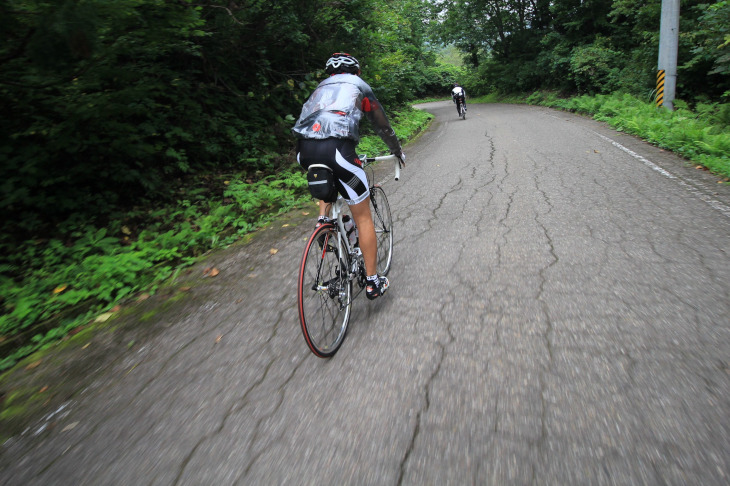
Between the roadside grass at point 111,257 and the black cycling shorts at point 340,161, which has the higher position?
the black cycling shorts at point 340,161

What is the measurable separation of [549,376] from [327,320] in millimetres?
1475

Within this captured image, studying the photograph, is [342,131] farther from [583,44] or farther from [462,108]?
[583,44]

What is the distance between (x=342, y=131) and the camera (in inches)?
99.6

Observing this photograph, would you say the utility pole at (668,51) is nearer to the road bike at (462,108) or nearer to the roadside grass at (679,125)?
the roadside grass at (679,125)

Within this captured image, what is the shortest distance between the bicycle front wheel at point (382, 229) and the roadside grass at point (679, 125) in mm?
5098

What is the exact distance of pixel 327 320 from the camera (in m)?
2.72

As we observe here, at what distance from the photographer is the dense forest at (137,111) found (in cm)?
344

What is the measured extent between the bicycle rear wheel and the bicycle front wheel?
0.86 meters

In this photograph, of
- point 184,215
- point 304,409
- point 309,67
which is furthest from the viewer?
point 309,67

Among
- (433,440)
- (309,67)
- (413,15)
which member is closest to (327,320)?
(433,440)

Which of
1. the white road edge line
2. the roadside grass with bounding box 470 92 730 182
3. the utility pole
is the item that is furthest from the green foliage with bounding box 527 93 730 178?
the white road edge line

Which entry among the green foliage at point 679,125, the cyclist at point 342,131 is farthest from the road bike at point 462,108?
the cyclist at point 342,131

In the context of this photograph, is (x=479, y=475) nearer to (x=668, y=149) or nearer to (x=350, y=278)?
(x=350, y=278)

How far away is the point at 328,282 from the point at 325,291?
67 mm
